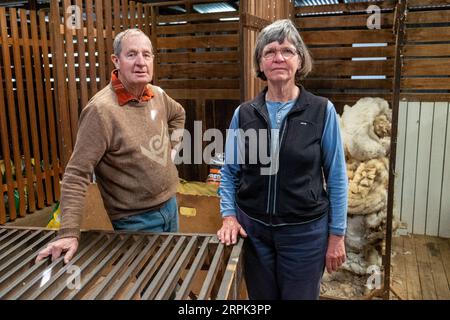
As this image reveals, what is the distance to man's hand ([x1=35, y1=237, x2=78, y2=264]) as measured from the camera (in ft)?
5.08

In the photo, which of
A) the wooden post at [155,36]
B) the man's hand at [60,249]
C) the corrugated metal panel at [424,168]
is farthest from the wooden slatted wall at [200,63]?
the man's hand at [60,249]

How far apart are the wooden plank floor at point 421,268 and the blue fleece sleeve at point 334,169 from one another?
2.21m

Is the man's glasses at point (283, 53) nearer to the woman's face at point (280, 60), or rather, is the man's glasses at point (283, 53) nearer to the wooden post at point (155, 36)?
the woman's face at point (280, 60)

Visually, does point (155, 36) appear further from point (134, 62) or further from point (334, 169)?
point (334, 169)

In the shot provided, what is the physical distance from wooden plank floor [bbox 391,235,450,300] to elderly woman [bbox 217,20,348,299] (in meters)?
2.22

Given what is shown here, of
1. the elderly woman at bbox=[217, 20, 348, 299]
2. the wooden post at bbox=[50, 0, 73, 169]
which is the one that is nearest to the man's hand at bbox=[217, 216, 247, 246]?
the elderly woman at bbox=[217, 20, 348, 299]

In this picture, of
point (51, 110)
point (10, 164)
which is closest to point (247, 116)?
point (10, 164)

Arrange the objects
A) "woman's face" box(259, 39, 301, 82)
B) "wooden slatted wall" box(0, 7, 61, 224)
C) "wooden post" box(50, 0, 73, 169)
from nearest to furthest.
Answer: "woman's face" box(259, 39, 301, 82)
"wooden post" box(50, 0, 73, 169)
"wooden slatted wall" box(0, 7, 61, 224)

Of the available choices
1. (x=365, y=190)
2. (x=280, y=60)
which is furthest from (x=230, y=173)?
(x=365, y=190)

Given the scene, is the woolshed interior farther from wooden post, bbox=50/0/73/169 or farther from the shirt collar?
the shirt collar

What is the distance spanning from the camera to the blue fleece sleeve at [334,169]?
5.66 feet

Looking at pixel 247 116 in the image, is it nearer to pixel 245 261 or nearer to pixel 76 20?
pixel 245 261

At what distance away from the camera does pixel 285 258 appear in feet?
5.83

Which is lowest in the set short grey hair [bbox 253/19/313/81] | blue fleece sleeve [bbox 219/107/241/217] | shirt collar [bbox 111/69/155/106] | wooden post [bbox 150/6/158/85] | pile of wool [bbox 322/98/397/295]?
pile of wool [bbox 322/98/397/295]
